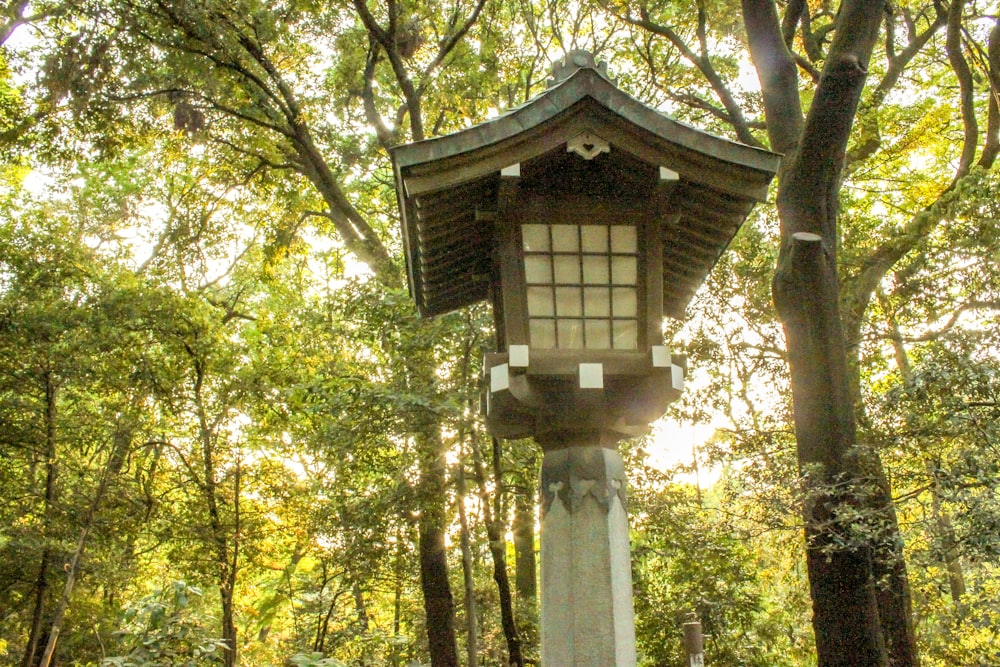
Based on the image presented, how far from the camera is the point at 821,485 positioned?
4.70 metres

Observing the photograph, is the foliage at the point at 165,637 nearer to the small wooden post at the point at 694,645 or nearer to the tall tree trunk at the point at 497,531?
the small wooden post at the point at 694,645

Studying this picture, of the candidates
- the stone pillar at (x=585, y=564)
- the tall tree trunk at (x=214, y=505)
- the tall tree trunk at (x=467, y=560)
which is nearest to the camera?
the stone pillar at (x=585, y=564)

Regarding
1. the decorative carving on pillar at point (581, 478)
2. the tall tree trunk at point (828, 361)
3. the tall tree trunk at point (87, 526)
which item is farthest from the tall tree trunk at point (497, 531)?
the tall tree trunk at point (87, 526)

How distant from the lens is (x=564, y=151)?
3.43 m

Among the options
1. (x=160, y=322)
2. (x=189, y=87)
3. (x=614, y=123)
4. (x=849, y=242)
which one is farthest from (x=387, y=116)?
(x=614, y=123)

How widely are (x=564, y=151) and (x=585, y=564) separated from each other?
1.86 m

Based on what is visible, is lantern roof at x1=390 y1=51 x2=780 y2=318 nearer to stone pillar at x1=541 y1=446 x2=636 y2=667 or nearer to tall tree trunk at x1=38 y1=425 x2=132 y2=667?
stone pillar at x1=541 y1=446 x2=636 y2=667

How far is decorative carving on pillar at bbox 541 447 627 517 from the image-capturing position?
A: 349 cm

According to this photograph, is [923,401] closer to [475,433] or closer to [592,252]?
[592,252]

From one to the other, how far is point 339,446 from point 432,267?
312cm

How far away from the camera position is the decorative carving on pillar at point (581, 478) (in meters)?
3.49

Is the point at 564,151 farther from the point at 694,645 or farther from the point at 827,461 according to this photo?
the point at 827,461

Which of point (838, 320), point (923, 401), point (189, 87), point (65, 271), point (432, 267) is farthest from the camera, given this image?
point (189, 87)

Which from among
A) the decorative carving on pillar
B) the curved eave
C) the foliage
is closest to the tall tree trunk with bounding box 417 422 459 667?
the foliage
